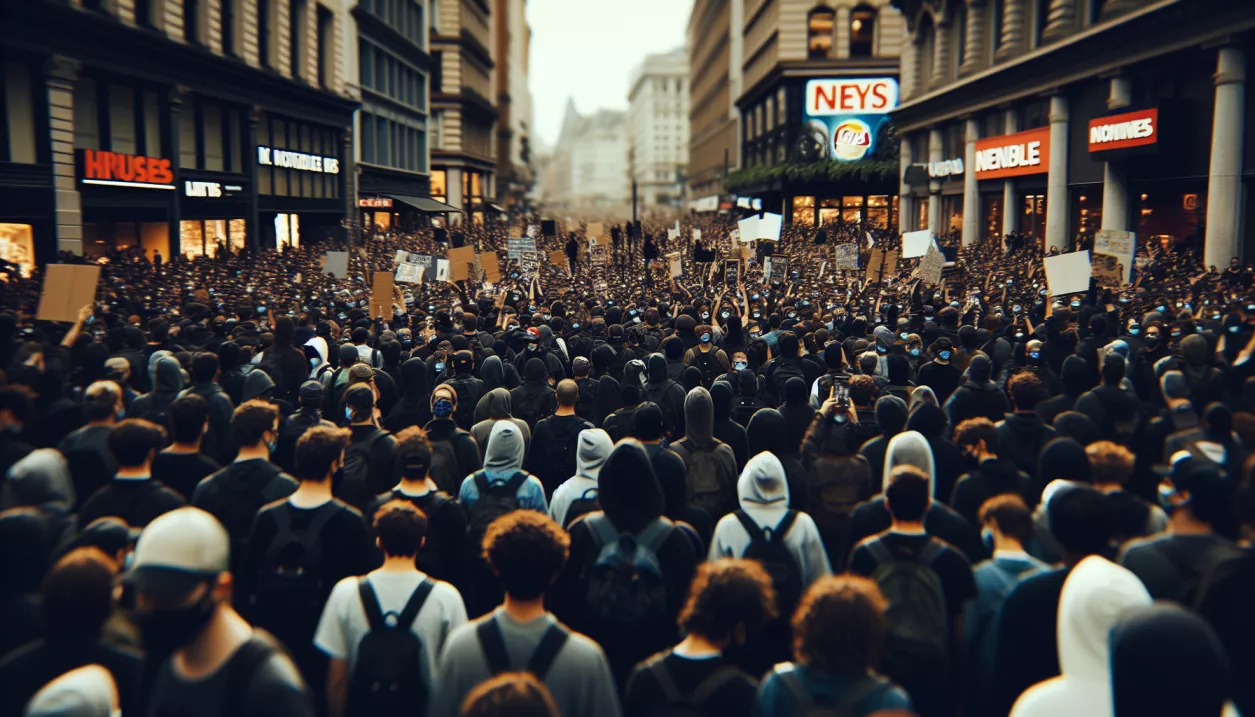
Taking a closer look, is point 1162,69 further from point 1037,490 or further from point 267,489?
point 267,489

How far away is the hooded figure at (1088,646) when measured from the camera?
362 centimetres

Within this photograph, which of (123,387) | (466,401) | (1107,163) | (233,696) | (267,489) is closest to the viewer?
(233,696)

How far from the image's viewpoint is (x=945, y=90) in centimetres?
4381

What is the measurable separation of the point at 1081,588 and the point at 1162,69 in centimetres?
2876

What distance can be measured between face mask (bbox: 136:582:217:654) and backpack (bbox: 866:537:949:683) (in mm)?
2911

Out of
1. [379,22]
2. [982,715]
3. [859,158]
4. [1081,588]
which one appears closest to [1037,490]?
[982,715]

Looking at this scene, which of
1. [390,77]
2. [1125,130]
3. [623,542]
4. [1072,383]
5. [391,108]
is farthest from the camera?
[390,77]

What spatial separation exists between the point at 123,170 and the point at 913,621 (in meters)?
29.2

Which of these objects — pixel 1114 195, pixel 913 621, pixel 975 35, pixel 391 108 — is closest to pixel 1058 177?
pixel 1114 195

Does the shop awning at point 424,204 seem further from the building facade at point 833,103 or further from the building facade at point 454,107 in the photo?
the building facade at point 833,103

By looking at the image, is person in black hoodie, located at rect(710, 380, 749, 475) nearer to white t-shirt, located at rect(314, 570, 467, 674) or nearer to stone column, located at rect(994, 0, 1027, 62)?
white t-shirt, located at rect(314, 570, 467, 674)

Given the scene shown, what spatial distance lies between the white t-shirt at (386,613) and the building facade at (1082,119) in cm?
2481

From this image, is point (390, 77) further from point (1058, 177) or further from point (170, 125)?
point (1058, 177)

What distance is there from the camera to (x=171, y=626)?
3496 mm
